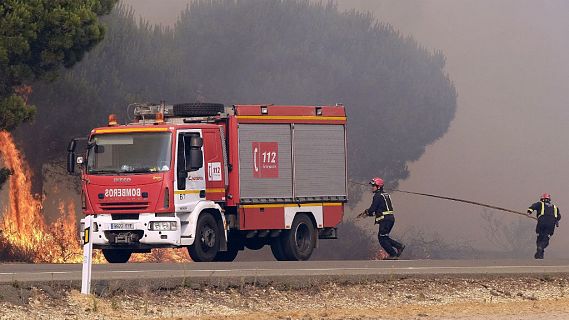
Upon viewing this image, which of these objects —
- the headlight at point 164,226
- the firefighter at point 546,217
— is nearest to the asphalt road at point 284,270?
the headlight at point 164,226

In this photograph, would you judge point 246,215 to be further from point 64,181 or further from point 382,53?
point 382,53

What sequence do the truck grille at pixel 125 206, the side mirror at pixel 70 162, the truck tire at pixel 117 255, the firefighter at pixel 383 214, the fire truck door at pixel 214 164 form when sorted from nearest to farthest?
the truck grille at pixel 125 206, the side mirror at pixel 70 162, the fire truck door at pixel 214 164, the truck tire at pixel 117 255, the firefighter at pixel 383 214

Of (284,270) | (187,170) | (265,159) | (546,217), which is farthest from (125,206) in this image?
(546,217)

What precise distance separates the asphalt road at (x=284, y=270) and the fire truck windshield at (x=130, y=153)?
7.69 feet

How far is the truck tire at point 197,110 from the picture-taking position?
89.4ft

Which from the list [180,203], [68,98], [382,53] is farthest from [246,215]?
[382,53]

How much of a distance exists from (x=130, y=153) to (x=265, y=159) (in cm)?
325

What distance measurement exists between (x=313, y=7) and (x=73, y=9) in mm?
32387

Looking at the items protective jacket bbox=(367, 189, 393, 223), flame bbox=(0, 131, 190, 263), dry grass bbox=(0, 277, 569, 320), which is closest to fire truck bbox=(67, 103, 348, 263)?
protective jacket bbox=(367, 189, 393, 223)

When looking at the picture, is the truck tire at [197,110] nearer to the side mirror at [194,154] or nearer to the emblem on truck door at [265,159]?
the emblem on truck door at [265,159]

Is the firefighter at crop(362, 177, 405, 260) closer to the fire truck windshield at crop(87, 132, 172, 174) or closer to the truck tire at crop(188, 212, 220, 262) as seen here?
the truck tire at crop(188, 212, 220, 262)

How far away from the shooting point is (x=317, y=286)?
20359 millimetres

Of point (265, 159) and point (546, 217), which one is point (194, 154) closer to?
point (265, 159)

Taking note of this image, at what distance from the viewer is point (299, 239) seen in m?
28.8
